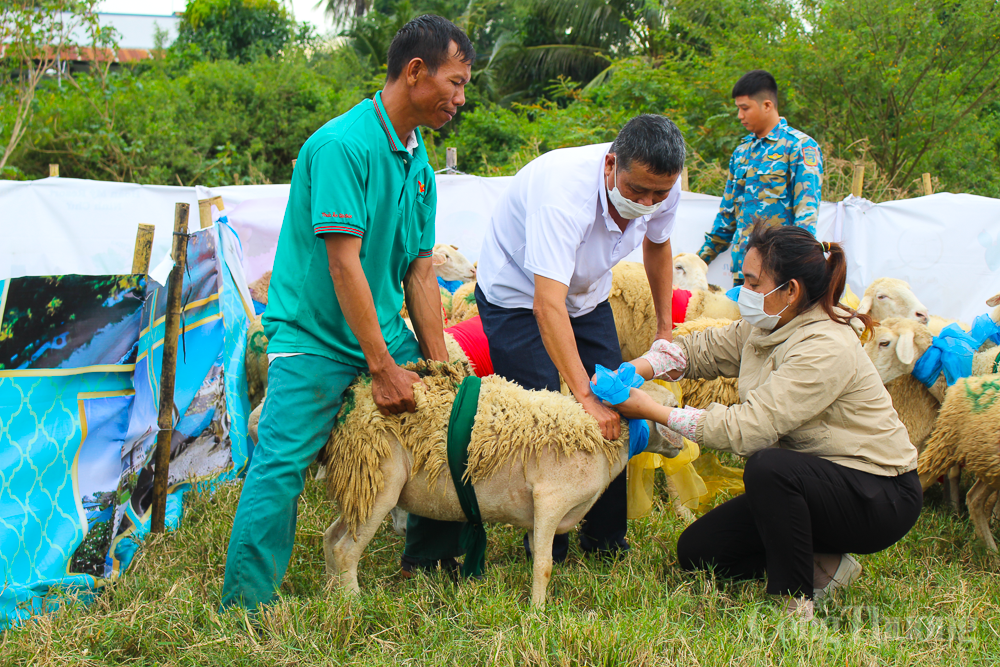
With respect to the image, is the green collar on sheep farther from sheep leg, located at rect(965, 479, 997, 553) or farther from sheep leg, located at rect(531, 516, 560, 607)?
sheep leg, located at rect(965, 479, 997, 553)

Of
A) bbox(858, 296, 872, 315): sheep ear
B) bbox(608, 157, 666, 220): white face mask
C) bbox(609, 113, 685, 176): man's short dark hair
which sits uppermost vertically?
bbox(609, 113, 685, 176): man's short dark hair

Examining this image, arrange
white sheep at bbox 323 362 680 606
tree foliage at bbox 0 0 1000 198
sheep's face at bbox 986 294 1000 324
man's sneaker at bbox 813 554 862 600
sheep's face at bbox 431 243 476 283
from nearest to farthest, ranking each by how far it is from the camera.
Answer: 1. white sheep at bbox 323 362 680 606
2. man's sneaker at bbox 813 554 862 600
3. sheep's face at bbox 986 294 1000 324
4. sheep's face at bbox 431 243 476 283
5. tree foliage at bbox 0 0 1000 198

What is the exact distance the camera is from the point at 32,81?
11.4 m

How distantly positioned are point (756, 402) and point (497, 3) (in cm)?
2303

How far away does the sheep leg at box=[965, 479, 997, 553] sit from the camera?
347 centimetres

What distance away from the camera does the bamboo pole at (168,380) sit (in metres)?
3.32

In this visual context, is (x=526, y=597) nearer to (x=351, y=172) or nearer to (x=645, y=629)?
(x=645, y=629)

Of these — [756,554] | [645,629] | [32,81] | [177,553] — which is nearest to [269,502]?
[177,553]

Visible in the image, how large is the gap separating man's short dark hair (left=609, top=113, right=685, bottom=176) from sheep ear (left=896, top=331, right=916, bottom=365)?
75.1 inches

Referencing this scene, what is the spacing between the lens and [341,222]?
234cm

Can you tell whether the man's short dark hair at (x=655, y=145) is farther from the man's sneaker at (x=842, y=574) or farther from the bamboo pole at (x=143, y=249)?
the bamboo pole at (x=143, y=249)

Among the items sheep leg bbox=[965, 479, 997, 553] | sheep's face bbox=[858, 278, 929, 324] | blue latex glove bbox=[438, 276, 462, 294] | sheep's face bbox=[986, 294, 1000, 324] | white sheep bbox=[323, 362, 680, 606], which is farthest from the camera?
blue latex glove bbox=[438, 276, 462, 294]

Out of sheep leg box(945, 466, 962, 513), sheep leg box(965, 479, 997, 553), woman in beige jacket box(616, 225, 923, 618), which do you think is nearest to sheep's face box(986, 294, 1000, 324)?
sheep leg box(945, 466, 962, 513)

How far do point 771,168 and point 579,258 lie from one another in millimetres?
2414
